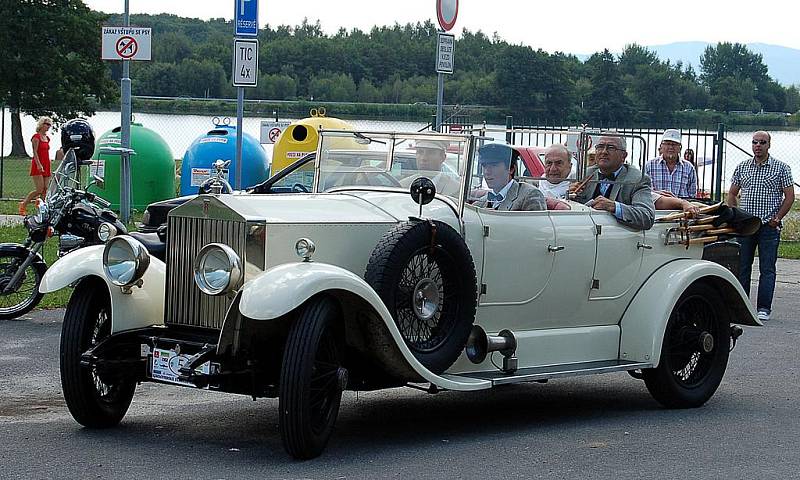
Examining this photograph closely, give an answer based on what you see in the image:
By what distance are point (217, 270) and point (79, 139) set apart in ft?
16.3

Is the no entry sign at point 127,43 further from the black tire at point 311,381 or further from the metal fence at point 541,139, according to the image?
the black tire at point 311,381

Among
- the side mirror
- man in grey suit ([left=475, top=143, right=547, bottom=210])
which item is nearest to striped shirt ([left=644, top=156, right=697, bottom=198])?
man in grey suit ([left=475, top=143, right=547, bottom=210])

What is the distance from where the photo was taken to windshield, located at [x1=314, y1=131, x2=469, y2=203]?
7.30m

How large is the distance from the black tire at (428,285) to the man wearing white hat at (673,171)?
627 centimetres

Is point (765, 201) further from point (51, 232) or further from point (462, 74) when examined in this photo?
point (462, 74)

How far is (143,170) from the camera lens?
70.8 ft

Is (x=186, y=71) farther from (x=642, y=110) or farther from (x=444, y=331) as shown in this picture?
(x=444, y=331)

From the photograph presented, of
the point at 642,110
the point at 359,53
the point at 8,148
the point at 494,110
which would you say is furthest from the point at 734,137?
the point at 8,148

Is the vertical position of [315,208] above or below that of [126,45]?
below

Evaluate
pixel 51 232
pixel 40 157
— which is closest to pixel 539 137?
pixel 51 232

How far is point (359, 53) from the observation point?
33.0m

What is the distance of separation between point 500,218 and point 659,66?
17540 millimetres

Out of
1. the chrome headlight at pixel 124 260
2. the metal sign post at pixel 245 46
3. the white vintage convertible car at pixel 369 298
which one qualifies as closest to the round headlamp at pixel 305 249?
the white vintage convertible car at pixel 369 298

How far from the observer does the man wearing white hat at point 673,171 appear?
12.5 metres
